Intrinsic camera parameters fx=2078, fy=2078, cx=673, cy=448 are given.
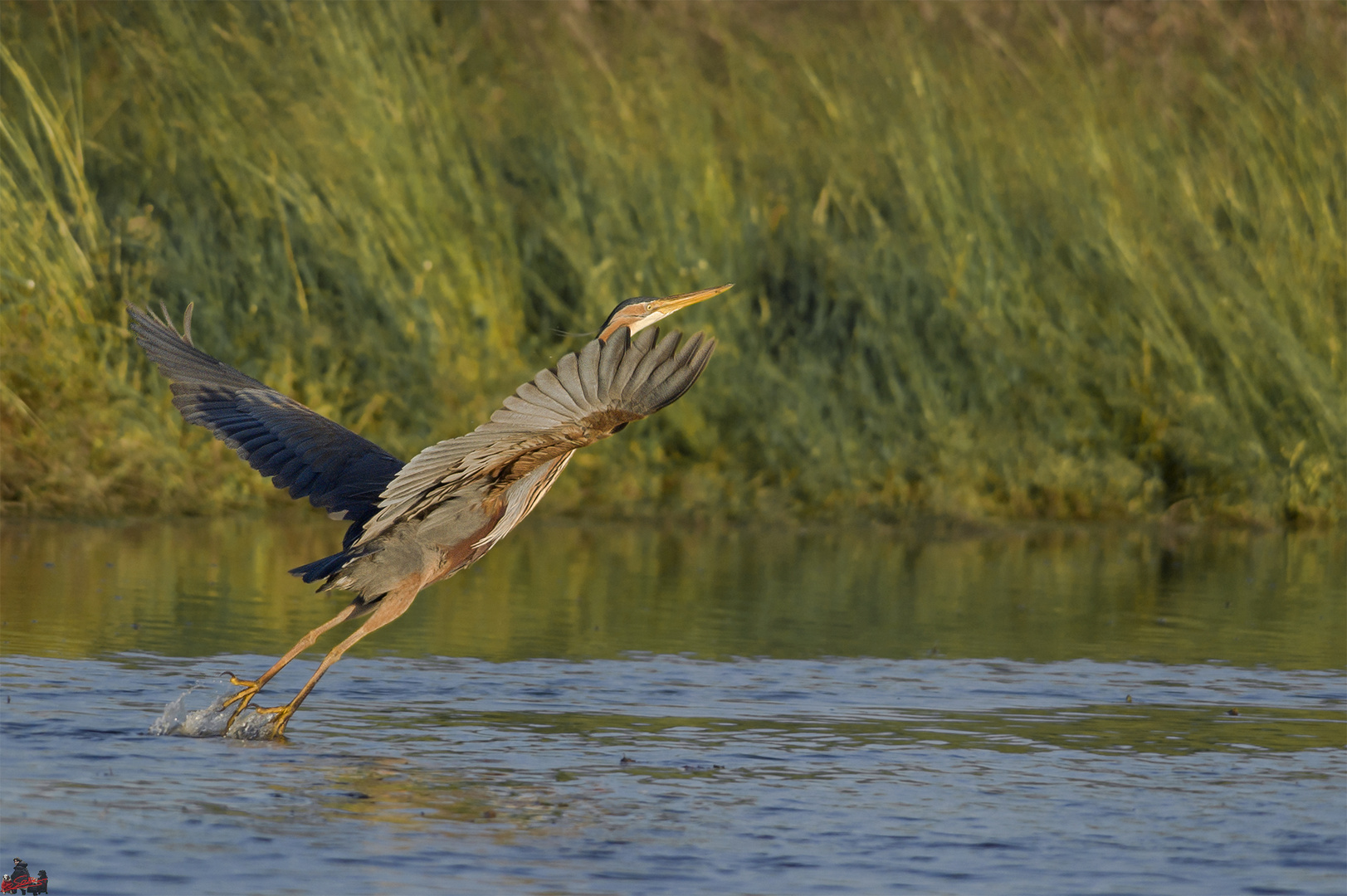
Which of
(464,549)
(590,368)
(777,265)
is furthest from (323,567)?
(777,265)

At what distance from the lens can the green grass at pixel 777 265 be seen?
12.4 metres

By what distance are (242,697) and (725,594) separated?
359cm

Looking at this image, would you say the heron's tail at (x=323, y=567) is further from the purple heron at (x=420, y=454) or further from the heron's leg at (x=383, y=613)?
the heron's leg at (x=383, y=613)

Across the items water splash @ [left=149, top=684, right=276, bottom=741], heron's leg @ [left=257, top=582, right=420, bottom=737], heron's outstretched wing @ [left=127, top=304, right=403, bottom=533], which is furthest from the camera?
heron's outstretched wing @ [left=127, top=304, right=403, bottom=533]

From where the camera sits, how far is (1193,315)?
1259 centimetres

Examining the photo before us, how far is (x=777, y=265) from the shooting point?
1323 centimetres

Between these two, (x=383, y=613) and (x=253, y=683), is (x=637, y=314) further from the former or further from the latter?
(x=253, y=683)

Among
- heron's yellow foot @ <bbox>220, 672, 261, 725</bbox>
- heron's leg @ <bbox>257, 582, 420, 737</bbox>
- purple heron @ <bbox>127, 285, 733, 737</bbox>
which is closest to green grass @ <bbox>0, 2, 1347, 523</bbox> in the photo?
purple heron @ <bbox>127, 285, 733, 737</bbox>

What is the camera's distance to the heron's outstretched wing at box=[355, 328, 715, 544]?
17.9 ft

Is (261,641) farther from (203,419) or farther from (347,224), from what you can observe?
(347,224)

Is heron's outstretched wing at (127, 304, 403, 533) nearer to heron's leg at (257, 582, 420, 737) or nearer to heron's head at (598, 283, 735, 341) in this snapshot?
heron's leg at (257, 582, 420, 737)

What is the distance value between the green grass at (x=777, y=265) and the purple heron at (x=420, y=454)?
4.58 meters

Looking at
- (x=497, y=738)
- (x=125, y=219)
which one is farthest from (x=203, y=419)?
(x=125, y=219)

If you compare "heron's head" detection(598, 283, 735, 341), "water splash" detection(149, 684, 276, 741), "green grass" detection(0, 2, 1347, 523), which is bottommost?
"water splash" detection(149, 684, 276, 741)
